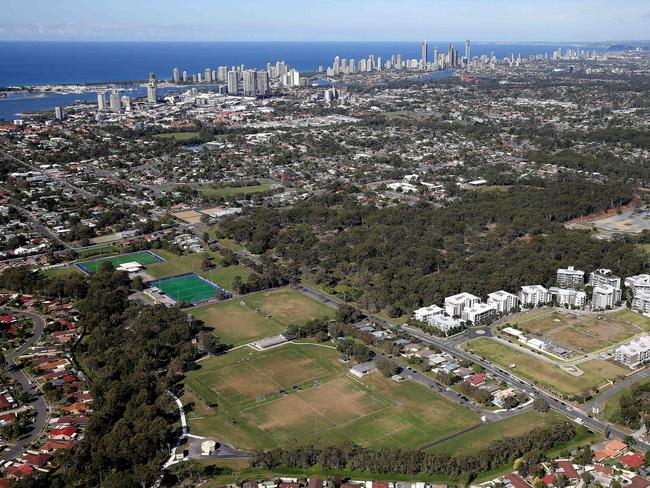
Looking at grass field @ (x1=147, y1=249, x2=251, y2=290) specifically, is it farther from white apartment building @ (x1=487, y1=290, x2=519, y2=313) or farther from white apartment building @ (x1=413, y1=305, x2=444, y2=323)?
white apartment building @ (x1=487, y1=290, x2=519, y2=313)

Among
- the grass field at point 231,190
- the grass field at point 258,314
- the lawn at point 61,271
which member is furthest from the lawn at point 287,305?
the grass field at point 231,190

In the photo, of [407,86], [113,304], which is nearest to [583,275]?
[113,304]

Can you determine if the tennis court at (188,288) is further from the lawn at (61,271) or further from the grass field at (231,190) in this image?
the grass field at (231,190)

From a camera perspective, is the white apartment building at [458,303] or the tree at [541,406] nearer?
the tree at [541,406]

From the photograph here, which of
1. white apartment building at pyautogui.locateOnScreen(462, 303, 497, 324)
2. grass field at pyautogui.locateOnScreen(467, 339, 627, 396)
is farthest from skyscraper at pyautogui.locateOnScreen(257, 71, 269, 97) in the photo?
grass field at pyautogui.locateOnScreen(467, 339, 627, 396)

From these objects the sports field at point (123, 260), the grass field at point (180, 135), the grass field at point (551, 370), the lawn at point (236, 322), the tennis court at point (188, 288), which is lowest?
the grass field at point (551, 370)

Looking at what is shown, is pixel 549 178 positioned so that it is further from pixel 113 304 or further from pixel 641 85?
pixel 641 85
